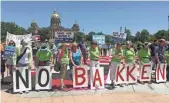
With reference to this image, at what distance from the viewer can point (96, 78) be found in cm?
1088

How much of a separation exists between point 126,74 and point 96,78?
3.82ft

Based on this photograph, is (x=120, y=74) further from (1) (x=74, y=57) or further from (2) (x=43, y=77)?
(2) (x=43, y=77)

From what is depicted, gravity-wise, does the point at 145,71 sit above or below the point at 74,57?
below

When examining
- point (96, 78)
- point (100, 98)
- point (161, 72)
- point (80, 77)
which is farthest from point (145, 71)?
point (100, 98)

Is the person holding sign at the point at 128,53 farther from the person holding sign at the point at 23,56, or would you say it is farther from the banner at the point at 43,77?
the person holding sign at the point at 23,56

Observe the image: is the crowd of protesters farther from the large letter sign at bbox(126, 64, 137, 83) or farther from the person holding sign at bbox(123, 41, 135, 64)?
the large letter sign at bbox(126, 64, 137, 83)

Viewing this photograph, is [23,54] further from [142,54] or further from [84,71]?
[142,54]

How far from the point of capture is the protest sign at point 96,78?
10.8m

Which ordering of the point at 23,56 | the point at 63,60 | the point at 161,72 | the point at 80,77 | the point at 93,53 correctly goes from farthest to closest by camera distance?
1. the point at 161,72
2. the point at 93,53
3. the point at 80,77
4. the point at 63,60
5. the point at 23,56

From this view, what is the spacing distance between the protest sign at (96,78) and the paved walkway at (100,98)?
0.66m

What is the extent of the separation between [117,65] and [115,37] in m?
2.91

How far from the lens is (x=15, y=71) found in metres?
10.3

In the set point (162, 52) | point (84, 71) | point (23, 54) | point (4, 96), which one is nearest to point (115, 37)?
point (162, 52)

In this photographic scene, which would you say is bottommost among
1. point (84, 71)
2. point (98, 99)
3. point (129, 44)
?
point (98, 99)
